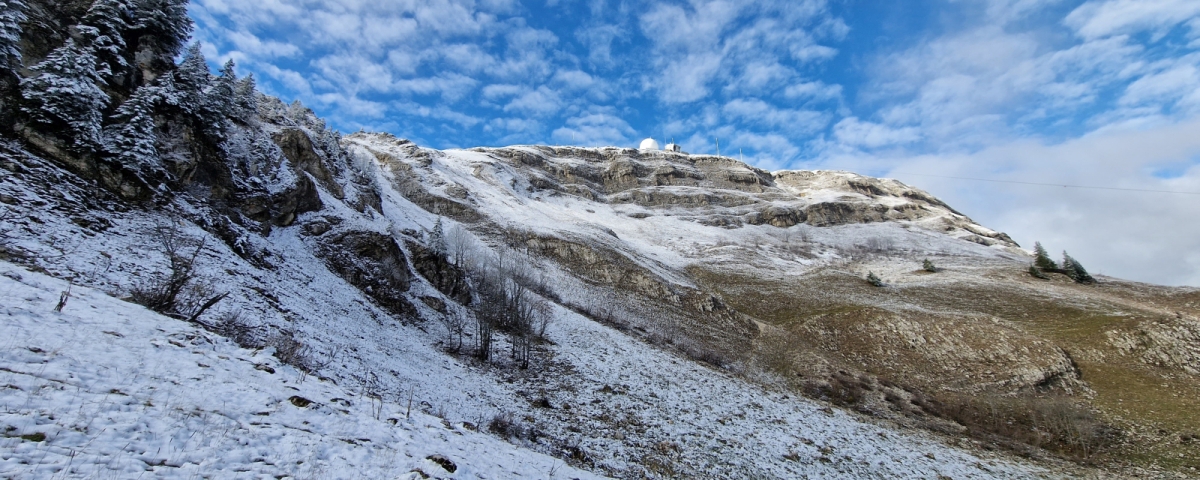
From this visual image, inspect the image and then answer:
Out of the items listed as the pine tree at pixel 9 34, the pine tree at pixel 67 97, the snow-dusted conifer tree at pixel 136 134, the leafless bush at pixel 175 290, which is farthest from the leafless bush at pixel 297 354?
the pine tree at pixel 9 34

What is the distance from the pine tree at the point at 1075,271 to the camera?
58612mm

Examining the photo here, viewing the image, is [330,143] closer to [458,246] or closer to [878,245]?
[458,246]

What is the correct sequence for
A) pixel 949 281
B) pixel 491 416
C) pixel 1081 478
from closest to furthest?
pixel 491 416 → pixel 1081 478 → pixel 949 281

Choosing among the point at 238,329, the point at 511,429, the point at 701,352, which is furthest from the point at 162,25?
the point at 701,352

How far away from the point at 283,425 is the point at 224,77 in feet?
96.9

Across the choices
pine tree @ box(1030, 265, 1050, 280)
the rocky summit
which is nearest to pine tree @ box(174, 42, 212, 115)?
the rocky summit

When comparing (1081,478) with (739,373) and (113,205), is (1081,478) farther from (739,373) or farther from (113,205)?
(113,205)

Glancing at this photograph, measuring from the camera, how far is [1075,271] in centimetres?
5966

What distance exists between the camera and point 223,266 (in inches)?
715

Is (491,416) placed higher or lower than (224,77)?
lower

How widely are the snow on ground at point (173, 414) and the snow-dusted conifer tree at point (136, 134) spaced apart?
35.0 ft

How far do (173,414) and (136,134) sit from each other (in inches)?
798

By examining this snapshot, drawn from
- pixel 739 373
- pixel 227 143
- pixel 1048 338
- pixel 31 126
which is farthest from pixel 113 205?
pixel 1048 338

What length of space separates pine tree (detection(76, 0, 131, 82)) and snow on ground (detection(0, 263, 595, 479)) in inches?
681
